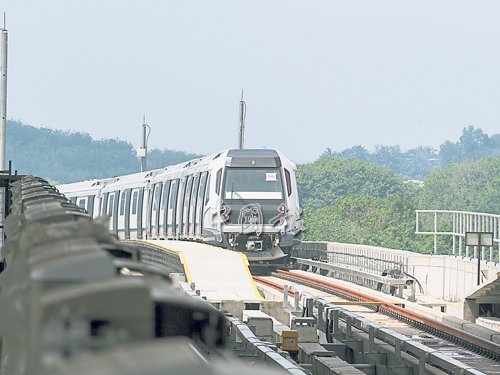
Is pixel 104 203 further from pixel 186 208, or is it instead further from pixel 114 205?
pixel 186 208

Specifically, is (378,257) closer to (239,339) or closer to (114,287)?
(239,339)

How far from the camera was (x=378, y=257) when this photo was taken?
22078mm

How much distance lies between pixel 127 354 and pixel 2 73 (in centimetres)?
2479

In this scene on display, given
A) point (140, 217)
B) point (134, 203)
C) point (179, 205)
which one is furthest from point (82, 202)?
point (179, 205)

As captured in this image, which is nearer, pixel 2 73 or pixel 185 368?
pixel 185 368

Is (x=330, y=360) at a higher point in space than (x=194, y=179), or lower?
lower

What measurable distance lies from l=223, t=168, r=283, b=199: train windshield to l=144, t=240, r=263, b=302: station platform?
450 centimetres

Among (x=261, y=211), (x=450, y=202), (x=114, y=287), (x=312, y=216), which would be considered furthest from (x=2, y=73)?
(x=450, y=202)

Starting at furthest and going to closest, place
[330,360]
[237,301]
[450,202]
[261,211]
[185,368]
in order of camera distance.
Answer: [450,202] → [261,211] → [237,301] → [330,360] → [185,368]

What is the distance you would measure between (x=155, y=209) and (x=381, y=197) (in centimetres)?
11189

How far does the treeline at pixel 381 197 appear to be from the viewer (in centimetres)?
9331

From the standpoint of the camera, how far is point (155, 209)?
26172 millimetres

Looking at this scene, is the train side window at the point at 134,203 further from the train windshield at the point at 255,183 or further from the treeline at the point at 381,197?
the treeline at the point at 381,197

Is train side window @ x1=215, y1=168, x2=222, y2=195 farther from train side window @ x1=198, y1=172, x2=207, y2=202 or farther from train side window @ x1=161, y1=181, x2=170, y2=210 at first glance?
train side window @ x1=161, y1=181, x2=170, y2=210
